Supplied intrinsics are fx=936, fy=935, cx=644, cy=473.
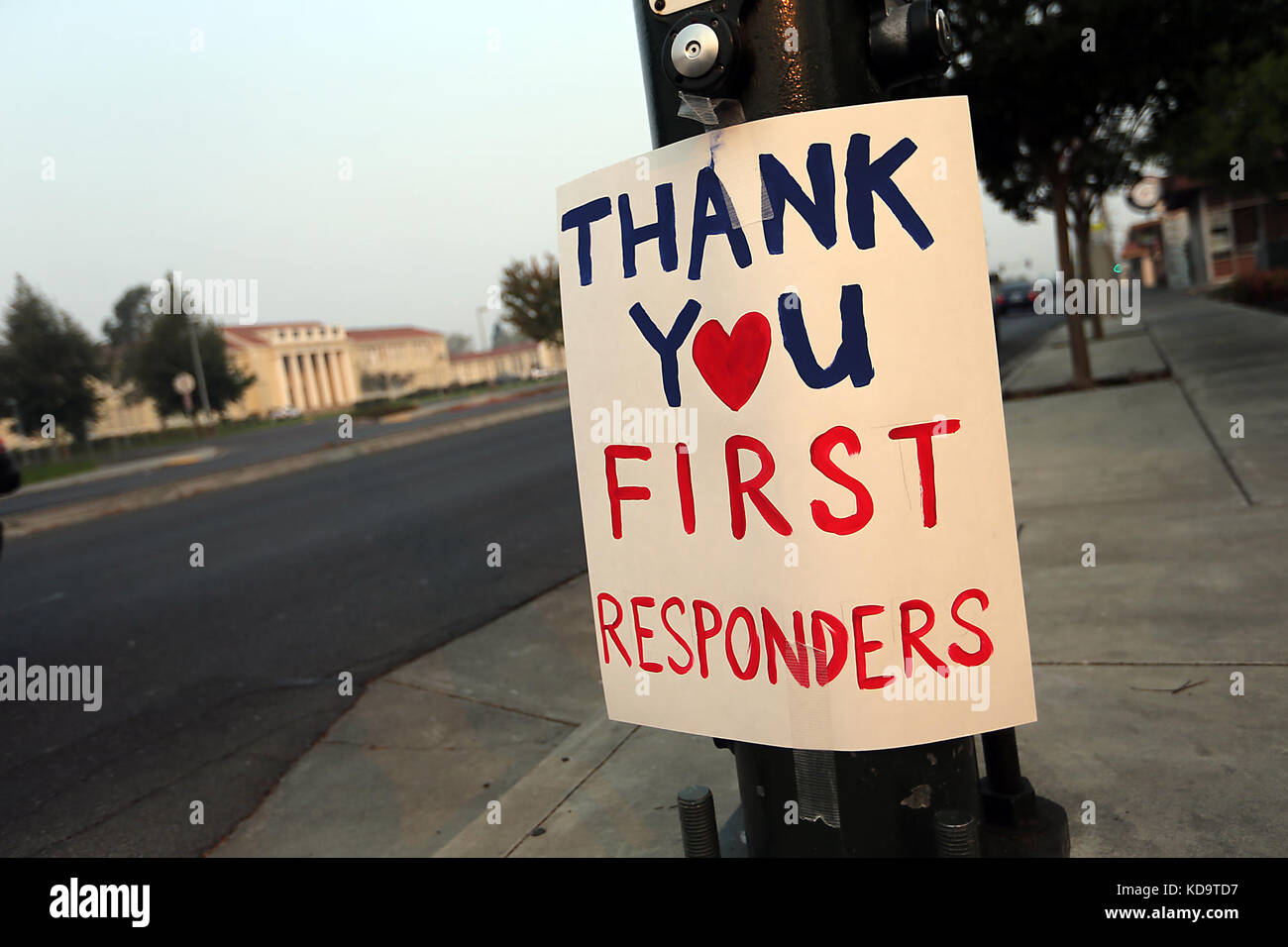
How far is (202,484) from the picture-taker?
579 inches

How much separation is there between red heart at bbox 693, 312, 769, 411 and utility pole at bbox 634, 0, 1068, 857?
36cm

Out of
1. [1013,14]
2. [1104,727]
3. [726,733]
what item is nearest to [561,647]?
[1104,727]

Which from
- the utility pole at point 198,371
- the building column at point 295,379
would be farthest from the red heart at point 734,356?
the building column at point 295,379

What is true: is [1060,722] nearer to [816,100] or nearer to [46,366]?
[816,100]

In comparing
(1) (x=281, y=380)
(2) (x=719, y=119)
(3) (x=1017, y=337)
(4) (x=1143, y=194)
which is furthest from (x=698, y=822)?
(1) (x=281, y=380)

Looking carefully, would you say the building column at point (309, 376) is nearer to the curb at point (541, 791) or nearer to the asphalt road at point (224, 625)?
the asphalt road at point (224, 625)

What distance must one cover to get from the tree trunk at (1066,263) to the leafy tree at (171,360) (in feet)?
170

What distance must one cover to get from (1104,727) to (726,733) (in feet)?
5.33

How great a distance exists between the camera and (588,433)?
1.84m

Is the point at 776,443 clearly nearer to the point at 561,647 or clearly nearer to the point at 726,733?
the point at 726,733

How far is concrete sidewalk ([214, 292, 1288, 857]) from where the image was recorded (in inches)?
96.1

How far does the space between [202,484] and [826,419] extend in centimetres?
1500
